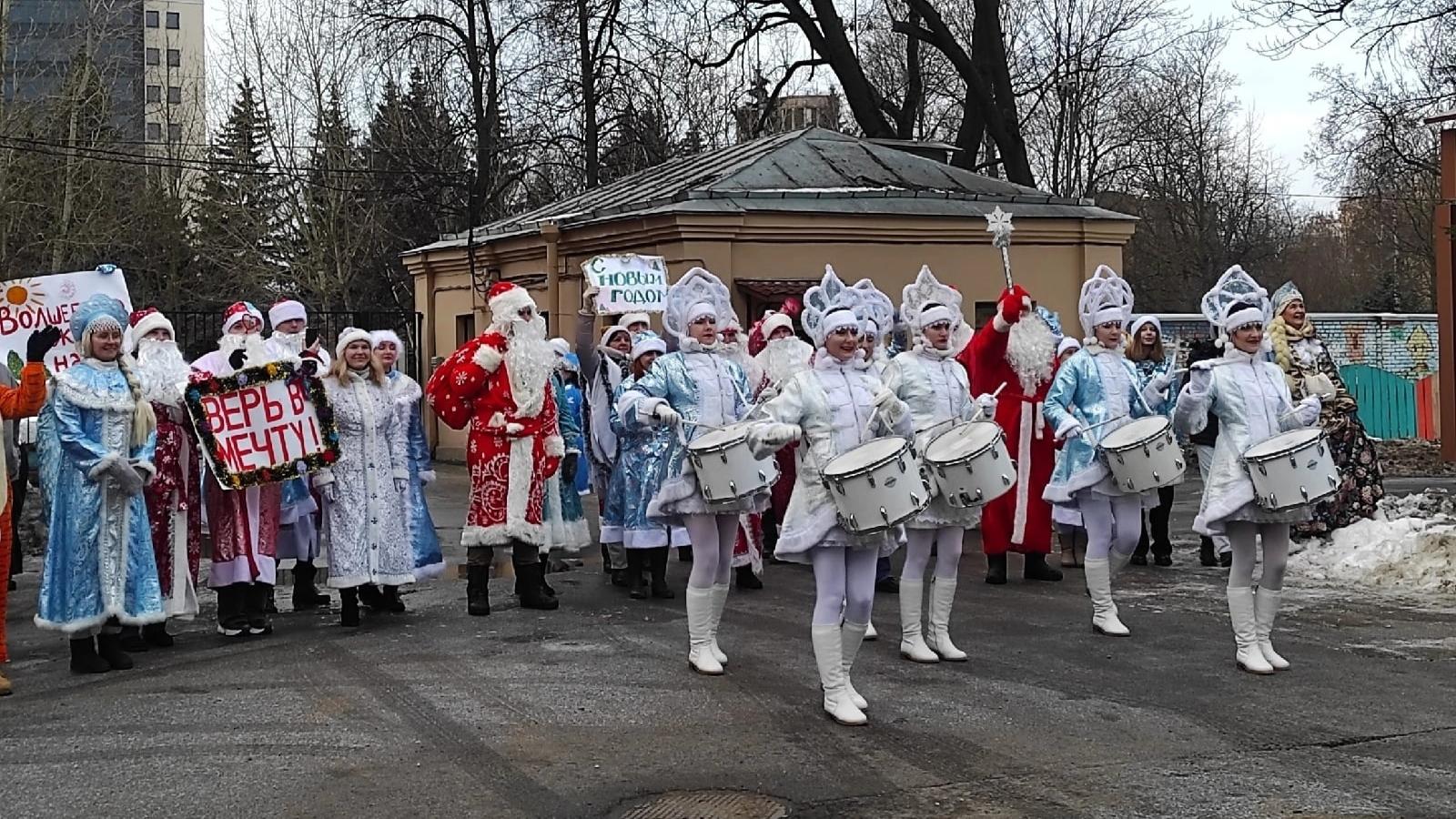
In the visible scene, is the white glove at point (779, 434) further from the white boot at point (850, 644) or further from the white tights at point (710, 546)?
the white tights at point (710, 546)

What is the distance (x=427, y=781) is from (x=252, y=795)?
0.65 metres

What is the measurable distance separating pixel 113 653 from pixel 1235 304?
20.7ft

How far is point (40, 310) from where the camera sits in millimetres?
10859

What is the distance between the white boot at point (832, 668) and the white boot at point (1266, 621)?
95.0 inches

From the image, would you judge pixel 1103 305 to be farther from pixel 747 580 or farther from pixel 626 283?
pixel 626 283

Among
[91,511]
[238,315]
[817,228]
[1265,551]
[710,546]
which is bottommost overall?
[1265,551]

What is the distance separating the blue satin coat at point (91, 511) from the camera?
8547 mm

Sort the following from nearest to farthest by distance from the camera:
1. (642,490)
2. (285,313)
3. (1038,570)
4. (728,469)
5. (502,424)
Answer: (728,469) → (502,424) → (285,313) → (642,490) → (1038,570)

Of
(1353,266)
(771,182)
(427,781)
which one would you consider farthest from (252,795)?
(1353,266)

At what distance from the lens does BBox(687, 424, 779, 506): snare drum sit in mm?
8047

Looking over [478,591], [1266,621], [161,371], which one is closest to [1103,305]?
[1266,621]

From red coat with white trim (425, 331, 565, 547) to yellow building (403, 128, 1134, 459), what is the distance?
1006 cm

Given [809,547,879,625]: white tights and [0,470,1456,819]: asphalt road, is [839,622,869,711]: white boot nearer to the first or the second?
[809,547,879,625]: white tights

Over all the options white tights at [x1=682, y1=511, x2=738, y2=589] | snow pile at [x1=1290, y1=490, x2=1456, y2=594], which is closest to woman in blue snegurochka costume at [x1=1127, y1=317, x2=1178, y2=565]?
snow pile at [x1=1290, y1=490, x2=1456, y2=594]
